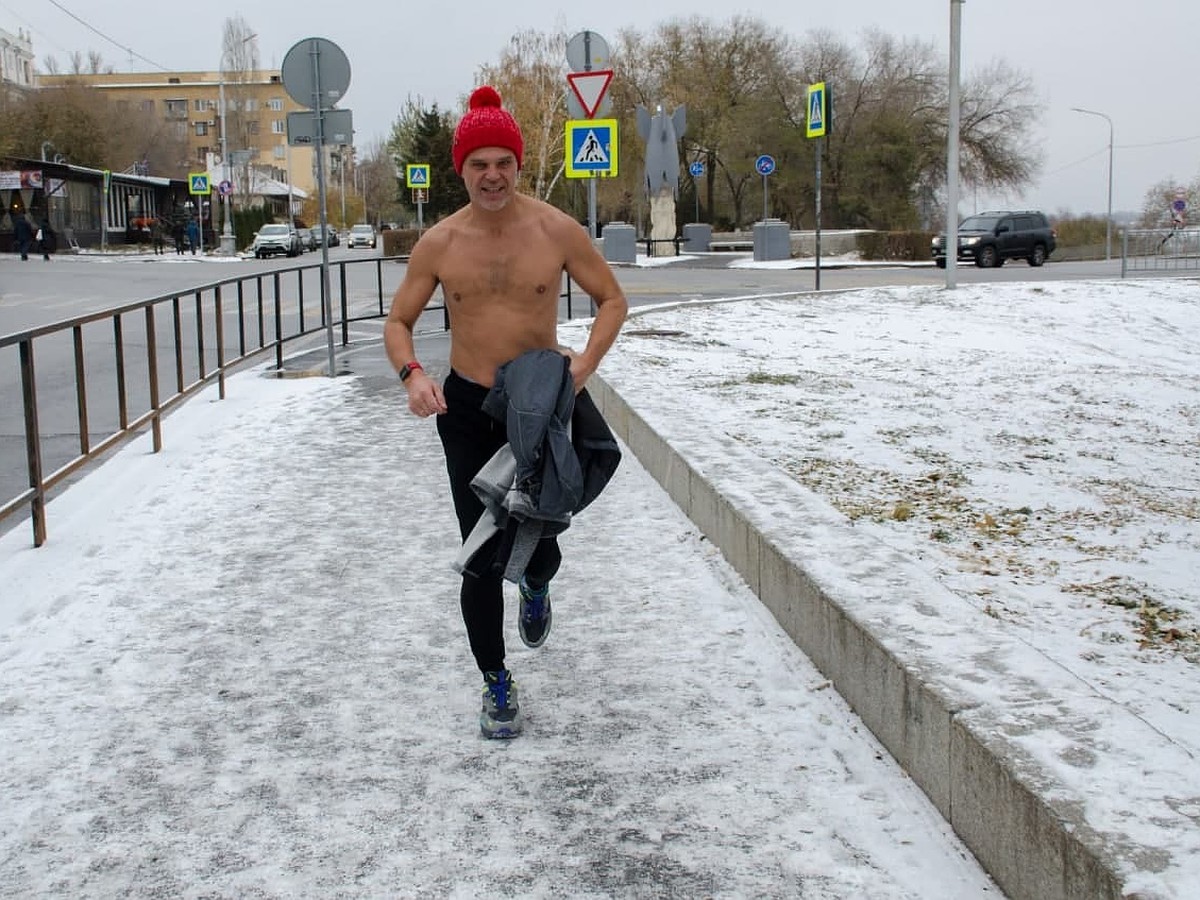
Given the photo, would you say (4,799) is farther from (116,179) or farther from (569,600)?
(116,179)

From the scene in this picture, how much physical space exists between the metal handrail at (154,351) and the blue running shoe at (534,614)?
1709 mm

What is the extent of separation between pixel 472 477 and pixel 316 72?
9722 millimetres

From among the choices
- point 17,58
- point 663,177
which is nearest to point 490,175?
point 663,177

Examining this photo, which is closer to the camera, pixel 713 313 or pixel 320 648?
pixel 320 648

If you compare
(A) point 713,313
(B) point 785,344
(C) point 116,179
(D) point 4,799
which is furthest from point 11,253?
(D) point 4,799

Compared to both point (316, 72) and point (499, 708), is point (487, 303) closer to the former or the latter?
point (499, 708)

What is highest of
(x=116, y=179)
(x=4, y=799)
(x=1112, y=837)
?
(x=116, y=179)

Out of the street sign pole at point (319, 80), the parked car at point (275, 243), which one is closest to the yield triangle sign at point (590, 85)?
the street sign pole at point (319, 80)

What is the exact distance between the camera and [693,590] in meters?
5.56

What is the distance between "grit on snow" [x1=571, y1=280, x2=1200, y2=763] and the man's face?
1823mm

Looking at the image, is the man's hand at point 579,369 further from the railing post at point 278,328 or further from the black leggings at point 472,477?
the railing post at point 278,328

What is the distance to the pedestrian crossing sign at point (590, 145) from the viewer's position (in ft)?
57.5

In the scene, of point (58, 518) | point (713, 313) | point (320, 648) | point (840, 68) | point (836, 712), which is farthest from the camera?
point (840, 68)

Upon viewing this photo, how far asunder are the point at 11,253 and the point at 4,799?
5663 centimetres
